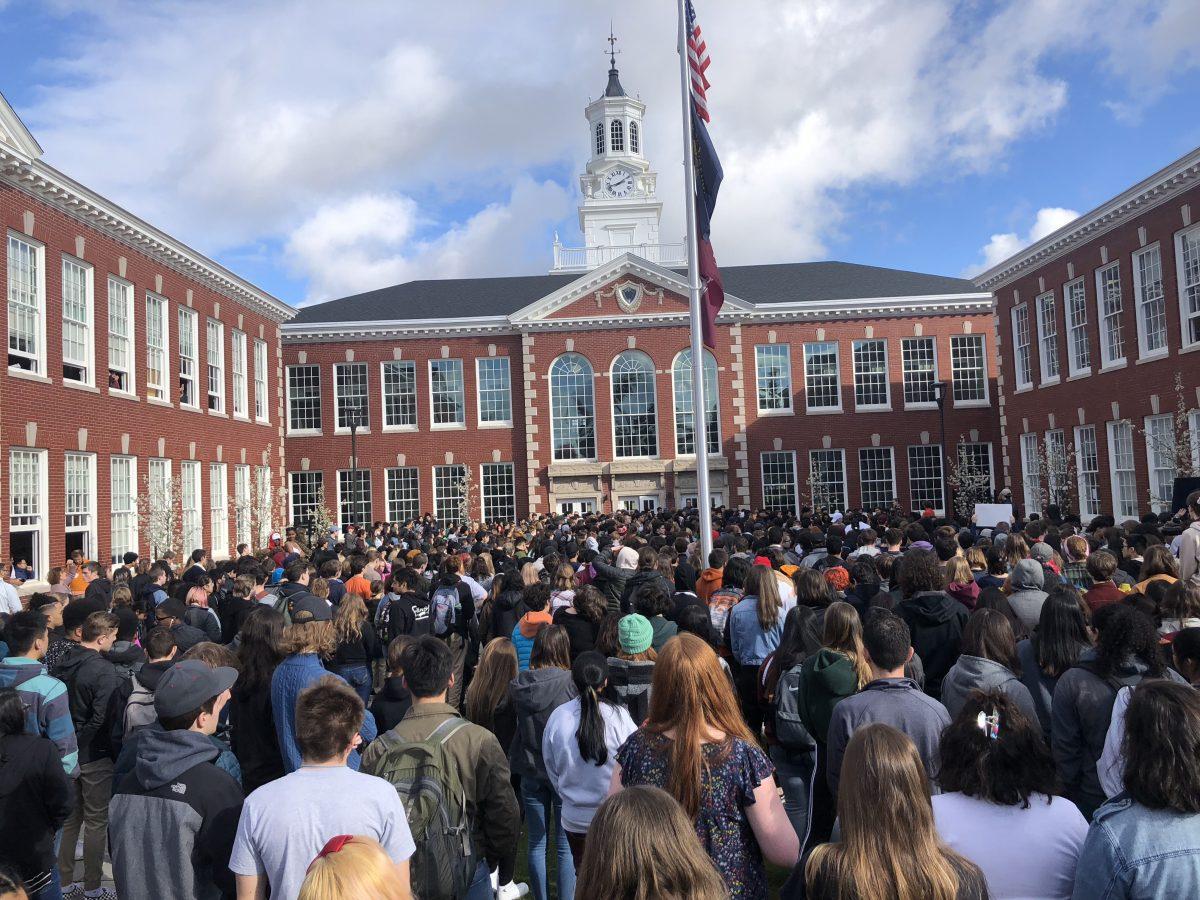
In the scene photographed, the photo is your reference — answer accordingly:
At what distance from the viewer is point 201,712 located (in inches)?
159

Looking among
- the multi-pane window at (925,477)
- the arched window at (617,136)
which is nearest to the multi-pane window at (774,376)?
the multi-pane window at (925,477)

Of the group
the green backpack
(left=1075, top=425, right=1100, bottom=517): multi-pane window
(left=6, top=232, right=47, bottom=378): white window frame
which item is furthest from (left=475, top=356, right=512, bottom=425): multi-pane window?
the green backpack

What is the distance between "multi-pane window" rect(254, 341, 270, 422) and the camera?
1200 inches

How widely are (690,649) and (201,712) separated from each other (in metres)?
2.18

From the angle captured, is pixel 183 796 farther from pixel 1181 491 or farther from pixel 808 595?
pixel 1181 491

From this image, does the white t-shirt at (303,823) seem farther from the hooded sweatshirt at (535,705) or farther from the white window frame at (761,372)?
the white window frame at (761,372)

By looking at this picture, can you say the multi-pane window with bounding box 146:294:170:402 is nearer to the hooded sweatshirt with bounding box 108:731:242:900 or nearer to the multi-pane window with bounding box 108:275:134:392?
the multi-pane window with bounding box 108:275:134:392

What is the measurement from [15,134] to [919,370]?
2943cm

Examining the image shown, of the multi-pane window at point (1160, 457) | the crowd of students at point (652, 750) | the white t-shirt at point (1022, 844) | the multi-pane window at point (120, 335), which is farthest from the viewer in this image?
the multi-pane window at point (120, 335)

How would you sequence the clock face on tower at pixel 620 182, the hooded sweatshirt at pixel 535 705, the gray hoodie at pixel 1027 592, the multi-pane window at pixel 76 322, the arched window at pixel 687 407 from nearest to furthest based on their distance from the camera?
the hooded sweatshirt at pixel 535 705, the gray hoodie at pixel 1027 592, the multi-pane window at pixel 76 322, the arched window at pixel 687 407, the clock face on tower at pixel 620 182

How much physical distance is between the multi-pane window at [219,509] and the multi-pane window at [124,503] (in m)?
3.99

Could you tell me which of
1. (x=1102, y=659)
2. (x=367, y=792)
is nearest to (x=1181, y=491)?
(x=1102, y=659)

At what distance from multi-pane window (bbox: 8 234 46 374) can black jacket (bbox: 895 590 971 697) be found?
18373 millimetres

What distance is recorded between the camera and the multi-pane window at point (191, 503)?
24.5 meters
